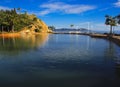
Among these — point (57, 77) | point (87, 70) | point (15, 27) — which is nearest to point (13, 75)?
point (57, 77)

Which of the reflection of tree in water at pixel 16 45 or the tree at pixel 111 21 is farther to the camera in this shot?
the tree at pixel 111 21

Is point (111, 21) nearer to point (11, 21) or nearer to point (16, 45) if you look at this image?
point (11, 21)

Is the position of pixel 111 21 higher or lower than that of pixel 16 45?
higher

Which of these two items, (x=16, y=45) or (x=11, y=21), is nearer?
(x=16, y=45)

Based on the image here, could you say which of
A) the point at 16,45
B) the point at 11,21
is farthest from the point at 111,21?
the point at 16,45

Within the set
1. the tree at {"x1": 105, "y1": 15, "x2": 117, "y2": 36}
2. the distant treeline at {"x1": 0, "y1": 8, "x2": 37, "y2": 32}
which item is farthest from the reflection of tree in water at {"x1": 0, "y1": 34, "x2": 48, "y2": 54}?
the tree at {"x1": 105, "y1": 15, "x2": 117, "y2": 36}

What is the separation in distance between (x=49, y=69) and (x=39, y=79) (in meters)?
4.09

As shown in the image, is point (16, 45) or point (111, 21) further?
point (111, 21)

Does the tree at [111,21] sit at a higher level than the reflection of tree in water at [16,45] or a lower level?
higher

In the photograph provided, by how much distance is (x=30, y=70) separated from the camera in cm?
2105

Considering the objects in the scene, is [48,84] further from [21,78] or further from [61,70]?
[61,70]

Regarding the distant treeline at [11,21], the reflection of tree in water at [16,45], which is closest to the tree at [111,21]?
the distant treeline at [11,21]

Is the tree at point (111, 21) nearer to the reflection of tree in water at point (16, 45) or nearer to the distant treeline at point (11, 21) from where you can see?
the distant treeline at point (11, 21)

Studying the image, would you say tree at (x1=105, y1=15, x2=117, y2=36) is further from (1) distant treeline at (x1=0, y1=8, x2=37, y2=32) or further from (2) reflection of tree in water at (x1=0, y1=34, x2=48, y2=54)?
(2) reflection of tree in water at (x1=0, y1=34, x2=48, y2=54)
